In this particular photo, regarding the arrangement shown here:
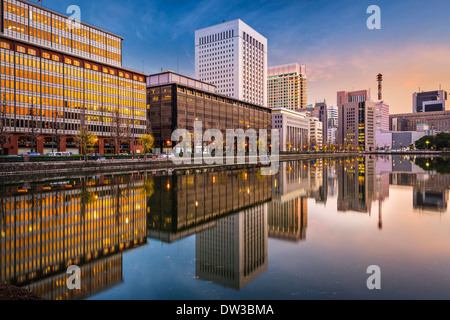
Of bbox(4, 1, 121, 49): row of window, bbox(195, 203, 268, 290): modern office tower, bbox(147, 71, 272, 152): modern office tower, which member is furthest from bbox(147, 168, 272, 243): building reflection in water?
bbox(147, 71, 272, 152): modern office tower

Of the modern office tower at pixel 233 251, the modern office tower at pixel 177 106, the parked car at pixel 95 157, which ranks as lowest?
the modern office tower at pixel 233 251

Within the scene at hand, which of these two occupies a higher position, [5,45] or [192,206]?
[5,45]

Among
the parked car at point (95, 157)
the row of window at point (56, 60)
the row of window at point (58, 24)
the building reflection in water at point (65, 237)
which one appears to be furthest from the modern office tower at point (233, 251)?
the row of window at point (58, 24)

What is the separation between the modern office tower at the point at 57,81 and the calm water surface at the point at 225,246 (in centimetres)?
5653

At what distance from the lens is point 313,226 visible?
19766 millimetres

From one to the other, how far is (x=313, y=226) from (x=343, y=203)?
10.2 metres

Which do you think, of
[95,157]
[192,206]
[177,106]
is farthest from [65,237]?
[177,106]

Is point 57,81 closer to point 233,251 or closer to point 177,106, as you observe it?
point 177,106

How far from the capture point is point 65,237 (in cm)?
1686

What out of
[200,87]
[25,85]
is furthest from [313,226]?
[200,87]

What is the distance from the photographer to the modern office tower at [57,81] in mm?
74562

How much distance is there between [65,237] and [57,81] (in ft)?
271

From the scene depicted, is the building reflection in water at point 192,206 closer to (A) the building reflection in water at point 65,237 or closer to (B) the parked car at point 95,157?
(A) the building reflection in water at point 65,237
